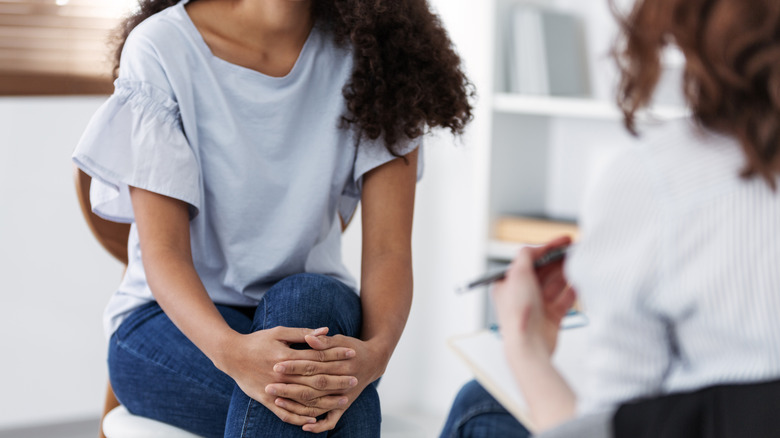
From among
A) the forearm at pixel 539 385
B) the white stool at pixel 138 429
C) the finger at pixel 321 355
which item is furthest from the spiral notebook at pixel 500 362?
the white stool at pixel 138 429

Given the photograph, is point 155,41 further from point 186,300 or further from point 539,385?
point 539,385

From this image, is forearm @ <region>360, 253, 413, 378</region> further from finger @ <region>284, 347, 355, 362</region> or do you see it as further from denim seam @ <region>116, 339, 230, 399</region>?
denim seam @ <region>116, 339, 230, 399</region>

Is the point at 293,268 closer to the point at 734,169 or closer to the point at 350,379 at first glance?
the point at 350,379

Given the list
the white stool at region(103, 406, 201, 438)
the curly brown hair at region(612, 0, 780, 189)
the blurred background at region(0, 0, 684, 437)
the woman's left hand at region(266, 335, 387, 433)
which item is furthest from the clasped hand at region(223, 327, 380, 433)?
the blurred background at region(0, 0, 684, 437)

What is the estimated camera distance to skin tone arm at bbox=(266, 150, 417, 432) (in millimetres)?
1121

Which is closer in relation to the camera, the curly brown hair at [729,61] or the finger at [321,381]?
the curly brown hair at [729,61]

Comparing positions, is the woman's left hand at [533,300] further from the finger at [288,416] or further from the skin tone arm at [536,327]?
the finger at [288,416]

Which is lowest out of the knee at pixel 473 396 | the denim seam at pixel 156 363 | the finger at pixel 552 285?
the denim seam at pixel 156 363

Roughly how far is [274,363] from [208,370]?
129 millimetres

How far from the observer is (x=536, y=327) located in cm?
73

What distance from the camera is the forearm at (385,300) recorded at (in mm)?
1177

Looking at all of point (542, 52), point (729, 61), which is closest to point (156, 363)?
point (729, 61)

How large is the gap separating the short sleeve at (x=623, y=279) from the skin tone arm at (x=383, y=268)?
A: 0.47m

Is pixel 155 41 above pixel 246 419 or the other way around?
above
